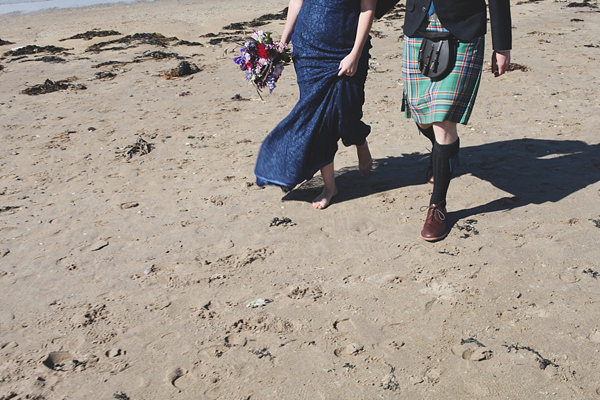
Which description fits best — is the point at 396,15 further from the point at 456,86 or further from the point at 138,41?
the point at 456,86

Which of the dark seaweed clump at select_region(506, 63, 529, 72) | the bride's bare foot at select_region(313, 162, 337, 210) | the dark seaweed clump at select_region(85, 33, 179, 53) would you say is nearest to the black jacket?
the bride's bare foot at select_region(313, 162, 337, 210)

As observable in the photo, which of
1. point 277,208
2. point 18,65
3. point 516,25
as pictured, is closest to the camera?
point 277,208

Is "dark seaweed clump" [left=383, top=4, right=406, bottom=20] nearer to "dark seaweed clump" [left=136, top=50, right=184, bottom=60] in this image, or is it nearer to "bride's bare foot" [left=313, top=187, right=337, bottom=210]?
"dark seaweed clump" [left=136, top=50, right=184, bottom=60]

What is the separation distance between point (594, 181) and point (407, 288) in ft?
6.43

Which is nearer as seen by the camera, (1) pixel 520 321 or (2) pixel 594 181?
(1) pixel 520 321

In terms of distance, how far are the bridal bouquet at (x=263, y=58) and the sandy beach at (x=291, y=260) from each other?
88cm

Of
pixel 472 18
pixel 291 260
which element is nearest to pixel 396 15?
pixel 472 18

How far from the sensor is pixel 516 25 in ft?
33.9

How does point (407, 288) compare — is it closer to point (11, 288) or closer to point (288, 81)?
point (11, 288)

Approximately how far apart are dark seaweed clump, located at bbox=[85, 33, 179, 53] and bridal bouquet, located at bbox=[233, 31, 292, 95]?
278 inches

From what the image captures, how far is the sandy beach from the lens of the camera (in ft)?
8.24

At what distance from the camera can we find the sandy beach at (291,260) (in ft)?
8.24

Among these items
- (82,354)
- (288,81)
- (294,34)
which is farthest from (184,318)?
(288,81)

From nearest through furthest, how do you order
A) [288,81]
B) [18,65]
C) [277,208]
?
[277,208]
[288,81]
[18,65]
